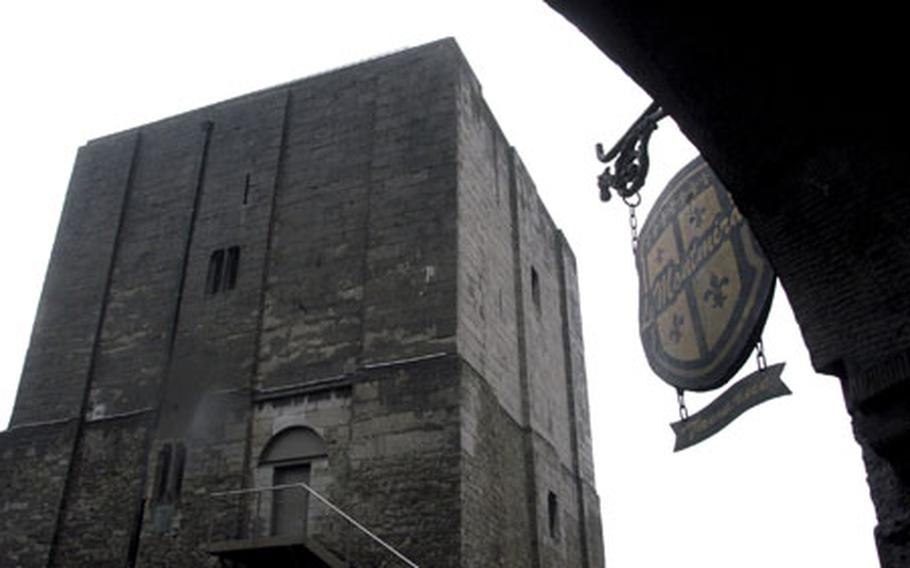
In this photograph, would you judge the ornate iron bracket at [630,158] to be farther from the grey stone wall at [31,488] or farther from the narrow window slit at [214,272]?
the grey stone wall at [31,488]

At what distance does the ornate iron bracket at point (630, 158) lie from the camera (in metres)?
4.38

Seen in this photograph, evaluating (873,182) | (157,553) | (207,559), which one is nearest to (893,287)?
(873,182)

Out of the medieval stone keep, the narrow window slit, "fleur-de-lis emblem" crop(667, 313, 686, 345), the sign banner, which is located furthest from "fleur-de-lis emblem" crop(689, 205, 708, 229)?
the narrow window slit

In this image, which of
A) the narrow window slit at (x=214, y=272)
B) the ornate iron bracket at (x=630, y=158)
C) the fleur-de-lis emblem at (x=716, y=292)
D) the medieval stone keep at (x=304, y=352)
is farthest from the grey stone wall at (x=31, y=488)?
the fleur-de-lis emblem at (x=716, y=292)

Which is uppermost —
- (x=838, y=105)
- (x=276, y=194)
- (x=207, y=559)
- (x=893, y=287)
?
(x=276, y=194)

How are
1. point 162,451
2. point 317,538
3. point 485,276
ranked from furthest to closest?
1. point 485,276
2. point 162,451
3. point 317,538

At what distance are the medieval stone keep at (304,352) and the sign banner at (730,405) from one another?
22.7 feet

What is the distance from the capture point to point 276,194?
14617 millimetres

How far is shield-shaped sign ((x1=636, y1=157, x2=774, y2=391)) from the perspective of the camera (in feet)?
11.7

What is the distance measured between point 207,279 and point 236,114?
3600 millimetres

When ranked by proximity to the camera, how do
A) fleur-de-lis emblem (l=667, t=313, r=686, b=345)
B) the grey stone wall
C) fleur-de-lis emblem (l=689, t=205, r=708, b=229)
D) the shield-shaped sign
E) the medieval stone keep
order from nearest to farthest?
the shield-shaped sign, fleur-de-lis emblem (l=667, t=313, r=686, b=345), fleur-de-lis emblem (l=689, t=205, r=708, b=229), the medieval stone keep, the grey stone wall

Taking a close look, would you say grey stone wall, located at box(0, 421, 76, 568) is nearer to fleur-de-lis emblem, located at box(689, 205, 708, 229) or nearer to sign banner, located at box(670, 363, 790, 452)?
sign banner, located at box(670, 363, 790, 452)

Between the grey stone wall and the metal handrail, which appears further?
the grey stone wall

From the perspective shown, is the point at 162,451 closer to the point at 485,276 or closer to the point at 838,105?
the point at 485,276
